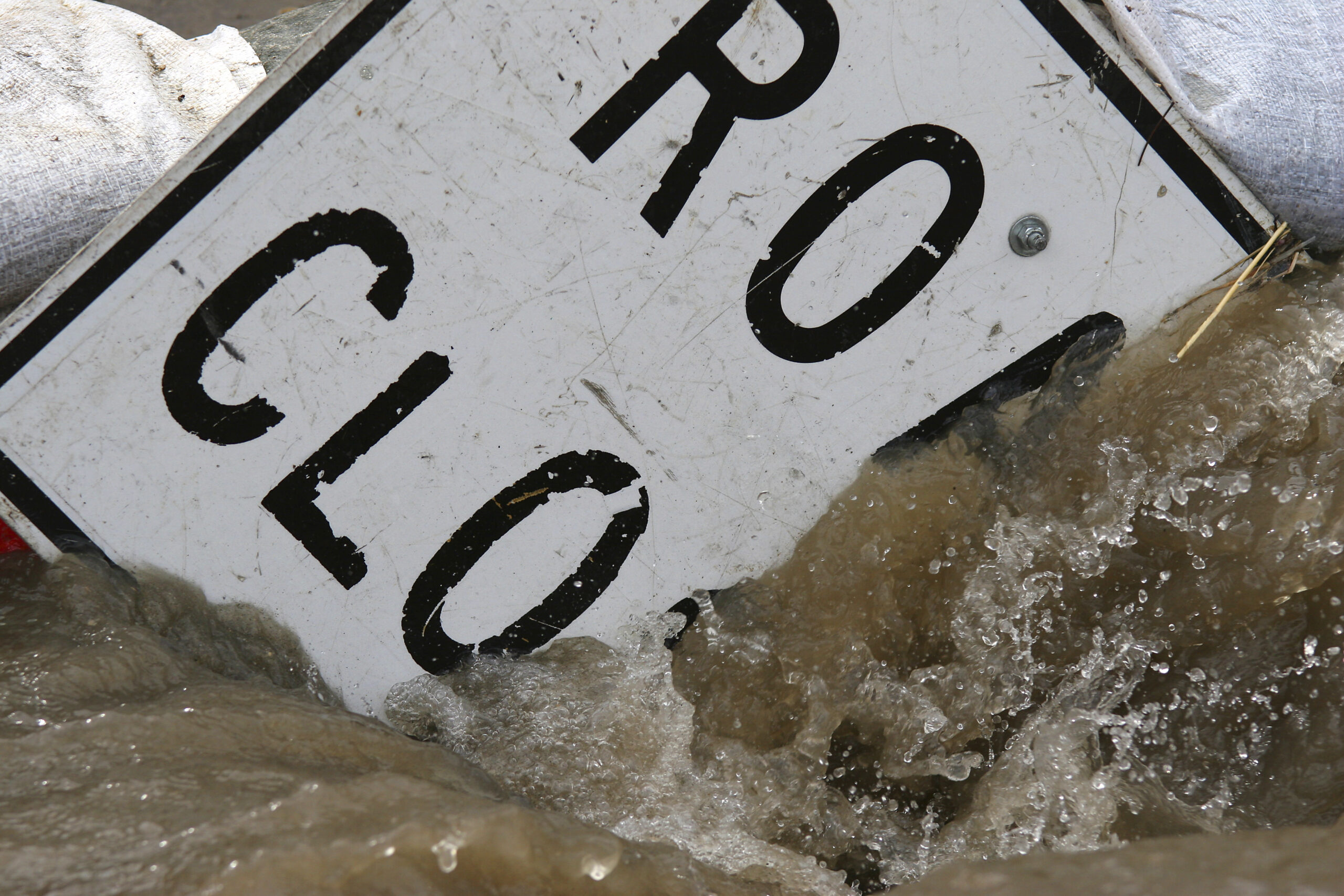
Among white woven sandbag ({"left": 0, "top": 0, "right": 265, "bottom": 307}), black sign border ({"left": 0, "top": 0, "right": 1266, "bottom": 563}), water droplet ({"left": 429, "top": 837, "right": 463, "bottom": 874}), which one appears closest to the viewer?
water droplet ({"left": 429, "top": 837, "right": 463, "bottom": 874})

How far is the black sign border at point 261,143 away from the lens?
964 mm

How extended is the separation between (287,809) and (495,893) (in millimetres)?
220

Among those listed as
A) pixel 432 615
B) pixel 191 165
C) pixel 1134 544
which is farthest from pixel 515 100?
pixel 1134 544

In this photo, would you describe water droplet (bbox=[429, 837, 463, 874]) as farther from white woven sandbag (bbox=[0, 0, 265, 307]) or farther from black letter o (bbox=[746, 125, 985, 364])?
white woven sandbag (bbox=[0, 0, 265, 307])

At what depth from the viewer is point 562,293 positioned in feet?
3.49

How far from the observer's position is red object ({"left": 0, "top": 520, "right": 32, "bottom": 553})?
125 cm

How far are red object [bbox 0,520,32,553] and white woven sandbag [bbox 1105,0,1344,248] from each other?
64.1 inches

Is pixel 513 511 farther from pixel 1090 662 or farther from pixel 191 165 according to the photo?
pixel 1090 662

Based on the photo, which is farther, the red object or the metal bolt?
the red object

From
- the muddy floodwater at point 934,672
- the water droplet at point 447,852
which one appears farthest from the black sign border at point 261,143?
the water droplet at point 447,852

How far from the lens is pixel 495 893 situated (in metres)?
0.77

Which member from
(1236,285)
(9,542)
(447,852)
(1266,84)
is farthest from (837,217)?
(9,542)

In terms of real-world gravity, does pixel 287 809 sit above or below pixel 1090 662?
above

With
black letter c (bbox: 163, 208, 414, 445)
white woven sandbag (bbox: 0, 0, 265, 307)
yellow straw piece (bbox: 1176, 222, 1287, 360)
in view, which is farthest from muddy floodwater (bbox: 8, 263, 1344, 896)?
white woven sandbag (bbox: 0, 0, 265, 307)
